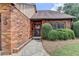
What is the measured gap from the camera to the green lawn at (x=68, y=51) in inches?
134

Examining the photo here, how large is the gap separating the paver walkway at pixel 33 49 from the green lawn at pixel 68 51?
24cm

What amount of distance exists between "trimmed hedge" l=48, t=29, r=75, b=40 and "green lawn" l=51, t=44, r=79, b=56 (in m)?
0.17

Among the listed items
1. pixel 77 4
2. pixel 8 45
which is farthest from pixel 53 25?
pixel 8 45

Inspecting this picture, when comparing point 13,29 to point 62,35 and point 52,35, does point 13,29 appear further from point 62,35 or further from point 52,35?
point 62,35

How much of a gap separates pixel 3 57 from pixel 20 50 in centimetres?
33

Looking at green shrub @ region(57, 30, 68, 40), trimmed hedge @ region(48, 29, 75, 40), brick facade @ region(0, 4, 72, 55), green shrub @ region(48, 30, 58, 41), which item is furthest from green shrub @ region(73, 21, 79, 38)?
brick facade @ region(0, 4, 72, 55)

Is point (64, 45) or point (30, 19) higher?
point (30, 19)

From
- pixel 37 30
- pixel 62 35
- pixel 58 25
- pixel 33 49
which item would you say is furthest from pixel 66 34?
pixel 33 49

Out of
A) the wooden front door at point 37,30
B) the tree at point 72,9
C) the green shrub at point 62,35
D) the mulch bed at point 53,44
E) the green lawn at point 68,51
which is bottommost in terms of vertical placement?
the green lawn at point 68,51

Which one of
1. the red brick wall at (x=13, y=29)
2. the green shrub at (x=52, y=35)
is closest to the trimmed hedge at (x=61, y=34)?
the green shrub at (x=52, y=35)

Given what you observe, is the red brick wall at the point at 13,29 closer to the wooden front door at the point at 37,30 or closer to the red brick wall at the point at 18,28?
the red brick wall at the point at 18,28

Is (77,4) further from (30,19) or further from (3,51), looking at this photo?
(3,51)

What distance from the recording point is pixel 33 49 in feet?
11.5

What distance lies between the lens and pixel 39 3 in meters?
3.56
